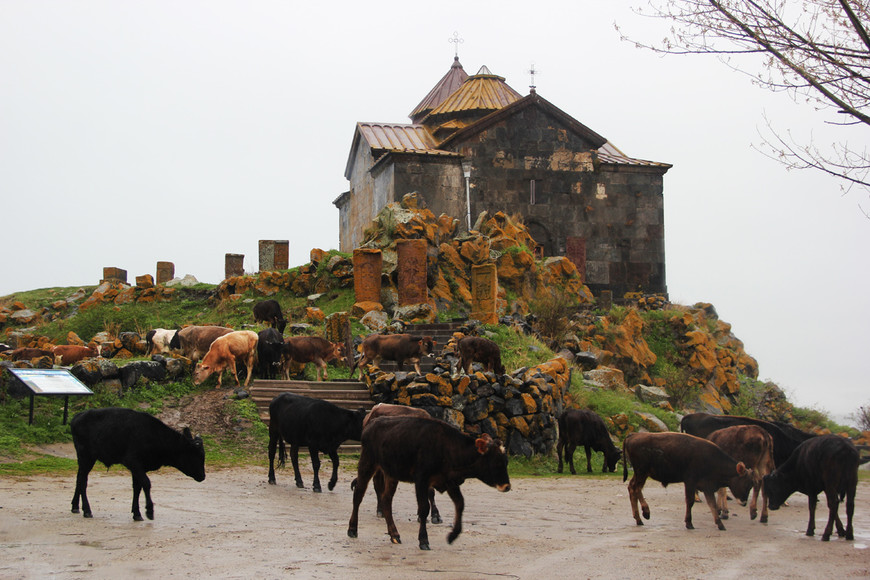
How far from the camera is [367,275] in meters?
25.5

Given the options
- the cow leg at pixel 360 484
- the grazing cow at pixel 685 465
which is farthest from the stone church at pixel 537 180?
the cow leg at pixel 360 484

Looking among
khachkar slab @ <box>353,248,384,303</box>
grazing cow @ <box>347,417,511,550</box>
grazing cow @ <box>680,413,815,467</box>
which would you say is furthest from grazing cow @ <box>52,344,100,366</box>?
grazing cow @ <box>347,417,511,550</box>

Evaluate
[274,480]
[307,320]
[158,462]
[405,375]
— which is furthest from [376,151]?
[158,462]

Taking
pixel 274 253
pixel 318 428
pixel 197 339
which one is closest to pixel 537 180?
pixel 274 253

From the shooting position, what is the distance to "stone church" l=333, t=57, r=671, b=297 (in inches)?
1294

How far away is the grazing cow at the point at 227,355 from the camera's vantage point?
18531mm

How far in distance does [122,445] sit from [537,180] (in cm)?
2617

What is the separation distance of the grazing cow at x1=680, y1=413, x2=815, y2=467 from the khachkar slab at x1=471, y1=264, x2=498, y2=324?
33.2 feet

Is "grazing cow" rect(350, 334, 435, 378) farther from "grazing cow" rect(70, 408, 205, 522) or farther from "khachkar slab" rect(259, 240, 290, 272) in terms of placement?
"khachkar slab" rect(259, 240, 290, 272)

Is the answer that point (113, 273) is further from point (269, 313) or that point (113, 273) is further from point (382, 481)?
point (382, 481)

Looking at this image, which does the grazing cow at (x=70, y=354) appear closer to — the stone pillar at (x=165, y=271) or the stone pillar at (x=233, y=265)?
the stone pillar at (x=233, y=265)

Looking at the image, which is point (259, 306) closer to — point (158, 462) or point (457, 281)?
point (457, 281)

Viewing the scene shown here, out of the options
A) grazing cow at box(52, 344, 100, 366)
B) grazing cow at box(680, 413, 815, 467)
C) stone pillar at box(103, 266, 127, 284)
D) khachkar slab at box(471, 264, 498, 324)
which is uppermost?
stone pillar at box(103, 266, 127, 284)

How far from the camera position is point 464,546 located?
8383 mm
